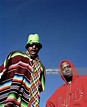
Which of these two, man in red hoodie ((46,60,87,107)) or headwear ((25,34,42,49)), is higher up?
headwear ((25,34,42,49))

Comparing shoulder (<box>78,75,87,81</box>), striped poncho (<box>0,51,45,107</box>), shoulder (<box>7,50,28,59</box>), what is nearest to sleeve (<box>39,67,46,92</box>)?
striped poncho (<box>0,51,45,107</box>)

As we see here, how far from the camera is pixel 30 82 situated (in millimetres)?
5012

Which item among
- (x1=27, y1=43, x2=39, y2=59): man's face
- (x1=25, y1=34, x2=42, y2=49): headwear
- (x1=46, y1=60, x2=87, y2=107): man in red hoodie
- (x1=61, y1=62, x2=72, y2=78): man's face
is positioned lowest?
(x1=46, y1=60, x2=87, y2=107): man in red hoodie

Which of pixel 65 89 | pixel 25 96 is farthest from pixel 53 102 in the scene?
pixel 25 96

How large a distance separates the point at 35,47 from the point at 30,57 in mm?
215

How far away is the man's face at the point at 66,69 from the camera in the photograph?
19.4ft

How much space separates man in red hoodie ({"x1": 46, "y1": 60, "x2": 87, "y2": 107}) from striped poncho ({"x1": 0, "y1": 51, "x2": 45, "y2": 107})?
34.4 inches

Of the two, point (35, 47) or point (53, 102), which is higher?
point (35, 47)

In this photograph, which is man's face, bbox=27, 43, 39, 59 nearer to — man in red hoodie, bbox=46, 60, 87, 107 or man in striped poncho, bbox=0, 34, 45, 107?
man in striped poncho, bbox=0, 34, 45, 107

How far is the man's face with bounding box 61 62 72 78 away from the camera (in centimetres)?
590

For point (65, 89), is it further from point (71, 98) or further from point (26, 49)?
point (26, 49)

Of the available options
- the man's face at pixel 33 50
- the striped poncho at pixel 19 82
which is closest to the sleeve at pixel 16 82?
the striped poncho at pixel 19 82

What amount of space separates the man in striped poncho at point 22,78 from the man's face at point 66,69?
82 centimetres

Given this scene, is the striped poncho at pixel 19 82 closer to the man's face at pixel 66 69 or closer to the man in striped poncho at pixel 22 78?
the man in striped poncho at pixel 22 78
